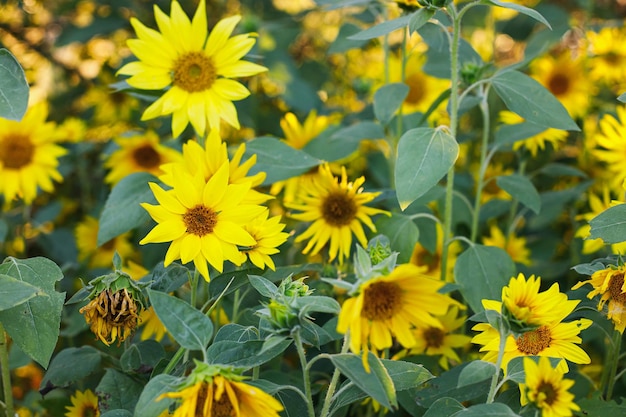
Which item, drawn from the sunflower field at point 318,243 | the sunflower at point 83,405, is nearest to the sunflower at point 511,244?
the sunflower field at point 318,243

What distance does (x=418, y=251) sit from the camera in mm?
1360

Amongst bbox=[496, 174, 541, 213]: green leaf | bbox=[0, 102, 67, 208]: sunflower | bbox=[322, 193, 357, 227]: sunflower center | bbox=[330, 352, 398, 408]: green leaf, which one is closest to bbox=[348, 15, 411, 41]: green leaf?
bbox=[322, 193, 357, 227]: sunflower center

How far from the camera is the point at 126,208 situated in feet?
3.57

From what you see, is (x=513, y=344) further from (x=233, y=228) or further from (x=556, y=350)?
(x=233, y=228)

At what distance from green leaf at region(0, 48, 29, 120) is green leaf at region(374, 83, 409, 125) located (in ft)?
1.71

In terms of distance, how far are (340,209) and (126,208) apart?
0.30 metres

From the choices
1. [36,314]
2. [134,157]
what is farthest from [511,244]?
[36,314]

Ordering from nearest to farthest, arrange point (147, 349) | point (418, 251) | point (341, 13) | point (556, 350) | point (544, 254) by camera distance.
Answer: point (556, 350)
point (147, 349)
point (418, 251)
point (544, 254)
point (341, 13)

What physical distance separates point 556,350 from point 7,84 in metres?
0.70

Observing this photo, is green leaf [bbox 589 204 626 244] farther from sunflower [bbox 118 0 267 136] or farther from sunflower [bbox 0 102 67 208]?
sunflower [bbox 0 102 67 208]

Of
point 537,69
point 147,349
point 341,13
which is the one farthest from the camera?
point 341,13

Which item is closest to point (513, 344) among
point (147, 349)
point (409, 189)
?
point (409, 189)

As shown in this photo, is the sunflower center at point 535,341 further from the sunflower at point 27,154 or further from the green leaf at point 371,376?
the sunflower at point 27,154

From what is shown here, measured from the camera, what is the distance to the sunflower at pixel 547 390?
717 millimetres
